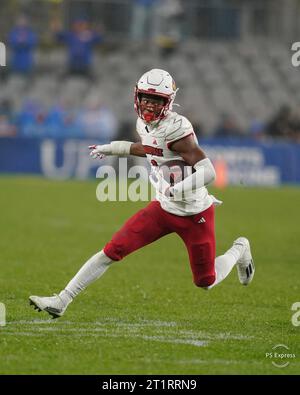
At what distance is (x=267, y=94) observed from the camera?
91.0 ft

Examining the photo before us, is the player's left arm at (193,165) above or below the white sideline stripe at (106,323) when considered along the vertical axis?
above

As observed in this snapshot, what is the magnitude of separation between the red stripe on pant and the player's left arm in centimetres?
38

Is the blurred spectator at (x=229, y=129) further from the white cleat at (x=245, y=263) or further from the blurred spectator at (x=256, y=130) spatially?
the white cleat at (x=245, y=263)

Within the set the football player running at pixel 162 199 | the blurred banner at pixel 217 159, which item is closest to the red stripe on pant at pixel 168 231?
the football player running at pixel 162 199

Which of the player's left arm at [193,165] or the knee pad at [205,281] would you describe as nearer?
the player's left arm at [193,165]

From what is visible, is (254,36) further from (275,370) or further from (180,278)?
(275,370)

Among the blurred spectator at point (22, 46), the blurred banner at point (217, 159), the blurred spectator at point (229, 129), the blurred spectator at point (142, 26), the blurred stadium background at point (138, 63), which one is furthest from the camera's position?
the blurred spectator at point (142, 26)

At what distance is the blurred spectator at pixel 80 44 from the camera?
26031 millimetres

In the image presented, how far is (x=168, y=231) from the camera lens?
7.18 metres

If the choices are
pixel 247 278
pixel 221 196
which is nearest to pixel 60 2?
pixel 221 196

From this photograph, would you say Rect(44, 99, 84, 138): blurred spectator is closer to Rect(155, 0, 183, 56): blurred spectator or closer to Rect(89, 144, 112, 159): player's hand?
Rect(155, 0, 183, 56): blurred spectator

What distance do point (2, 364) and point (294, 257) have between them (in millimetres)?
6244

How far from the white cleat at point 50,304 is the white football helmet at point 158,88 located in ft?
4.49

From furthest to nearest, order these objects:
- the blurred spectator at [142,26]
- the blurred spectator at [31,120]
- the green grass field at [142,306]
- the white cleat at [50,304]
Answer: the blurred spectator at [142,26] → the blurred spectator at [31,120] → the white cleat at [50,304] → the green grass field at [142,306]
